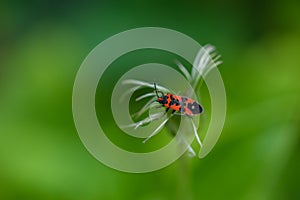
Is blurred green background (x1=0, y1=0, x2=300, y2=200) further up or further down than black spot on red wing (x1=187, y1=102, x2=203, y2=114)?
further up

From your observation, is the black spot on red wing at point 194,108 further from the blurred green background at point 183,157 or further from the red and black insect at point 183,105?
the blurred green background at point 183,157

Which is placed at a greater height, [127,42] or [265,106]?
[127,42]

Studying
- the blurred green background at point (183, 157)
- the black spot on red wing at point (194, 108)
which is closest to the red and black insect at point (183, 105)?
the black spot on red wing at point (194, 108)

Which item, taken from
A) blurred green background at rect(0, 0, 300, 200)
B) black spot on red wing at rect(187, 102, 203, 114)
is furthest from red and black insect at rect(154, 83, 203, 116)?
blurred green background at rect(0, 0, 300, 200)

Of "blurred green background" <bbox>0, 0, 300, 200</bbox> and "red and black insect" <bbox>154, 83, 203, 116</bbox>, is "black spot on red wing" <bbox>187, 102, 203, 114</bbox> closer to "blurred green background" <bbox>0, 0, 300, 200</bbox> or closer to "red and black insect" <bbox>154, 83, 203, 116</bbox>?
"red and black insect" <bbox>154, 83, 203, 116</bbox>

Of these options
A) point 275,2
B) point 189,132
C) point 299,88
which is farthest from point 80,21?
point 189,132

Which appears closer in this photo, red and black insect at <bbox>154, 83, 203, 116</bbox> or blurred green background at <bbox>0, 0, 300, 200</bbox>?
red and black insect at <bbox>154, 83, 203, 116</bbox>

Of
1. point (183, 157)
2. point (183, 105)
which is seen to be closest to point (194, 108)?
point (183, 105)

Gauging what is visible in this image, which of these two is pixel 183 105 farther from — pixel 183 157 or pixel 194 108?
pixel 183 157

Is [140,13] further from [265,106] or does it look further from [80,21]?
[265,106]
